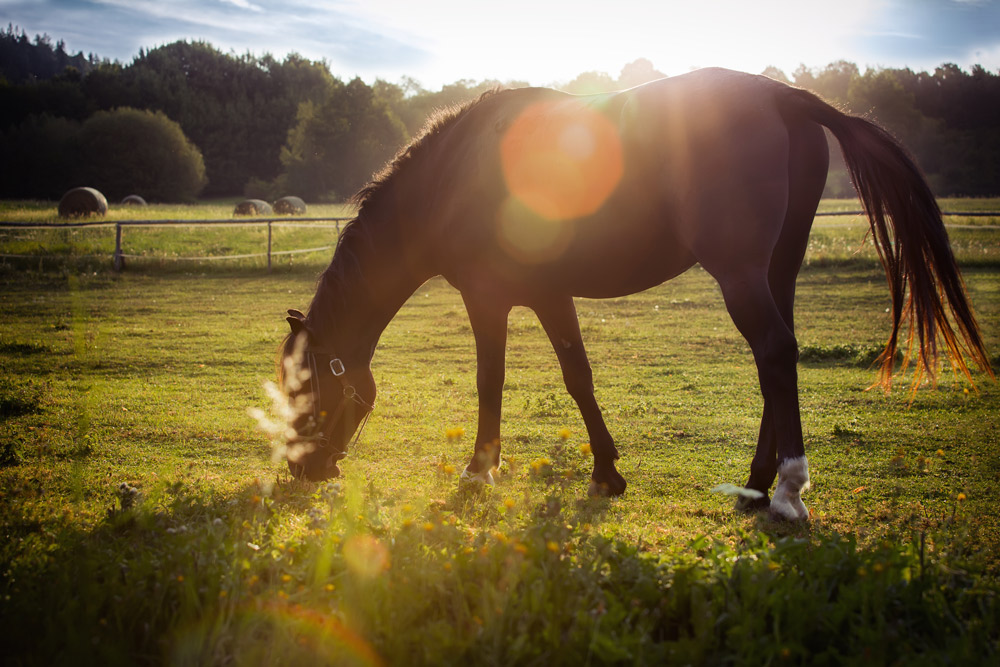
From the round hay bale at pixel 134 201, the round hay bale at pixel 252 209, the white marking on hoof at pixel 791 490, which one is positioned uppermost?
the round hay bale at pixel 134 201

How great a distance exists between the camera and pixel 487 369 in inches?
173

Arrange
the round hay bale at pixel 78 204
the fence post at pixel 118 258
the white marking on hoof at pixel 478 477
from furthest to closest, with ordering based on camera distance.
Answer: the round hay bale at pixel 78 204 → the fence post at pixel 118 258 → the white marking on hoof at pixel 478 477

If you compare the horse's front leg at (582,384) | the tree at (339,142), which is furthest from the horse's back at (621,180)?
the tree at (339,142)

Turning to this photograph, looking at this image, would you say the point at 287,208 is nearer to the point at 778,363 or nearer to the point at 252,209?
the point at 252,209

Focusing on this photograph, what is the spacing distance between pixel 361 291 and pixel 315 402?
85 centimetres

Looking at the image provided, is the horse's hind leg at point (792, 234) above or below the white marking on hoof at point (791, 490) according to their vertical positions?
above

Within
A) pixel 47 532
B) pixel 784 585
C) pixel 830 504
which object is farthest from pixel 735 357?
pixel 47 532

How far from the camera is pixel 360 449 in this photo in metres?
5.48

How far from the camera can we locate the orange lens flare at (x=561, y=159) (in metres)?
3.90

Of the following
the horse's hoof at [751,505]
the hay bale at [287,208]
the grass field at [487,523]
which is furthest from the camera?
the hay bale at [287,208]

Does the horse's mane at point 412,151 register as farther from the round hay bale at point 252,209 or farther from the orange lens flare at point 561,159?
the round hay bale at point 252,209

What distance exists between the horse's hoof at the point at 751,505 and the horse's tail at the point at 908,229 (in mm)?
1167

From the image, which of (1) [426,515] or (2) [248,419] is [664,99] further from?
(2) [248,419]

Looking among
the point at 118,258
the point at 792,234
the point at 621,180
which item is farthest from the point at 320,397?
the point at 118,258
